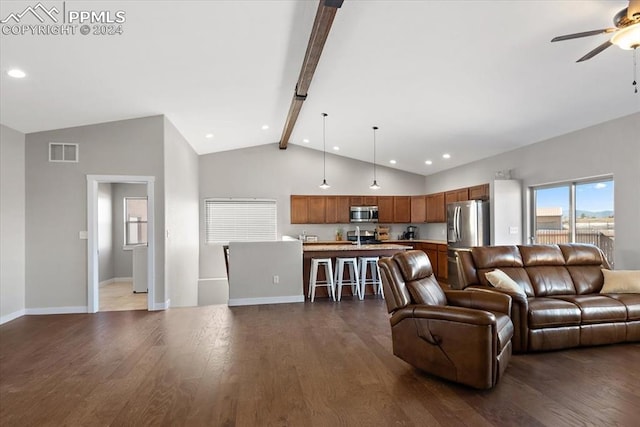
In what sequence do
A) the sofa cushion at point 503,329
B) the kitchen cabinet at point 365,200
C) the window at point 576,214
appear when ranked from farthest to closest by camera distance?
the kitchen cabinet at point 365,200, the window at point 576,214, the sofa cushion at point 503,329

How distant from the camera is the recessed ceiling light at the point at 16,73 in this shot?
360 cm

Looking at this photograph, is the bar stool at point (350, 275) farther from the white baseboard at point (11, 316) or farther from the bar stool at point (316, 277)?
the white baseboard at point (11, 316)

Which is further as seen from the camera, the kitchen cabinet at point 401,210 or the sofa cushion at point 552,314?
the kitchen cabinet at point 401,210

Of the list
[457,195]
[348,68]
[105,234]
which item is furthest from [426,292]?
[105,234]

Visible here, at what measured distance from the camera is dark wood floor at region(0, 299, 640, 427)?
236 centimetres

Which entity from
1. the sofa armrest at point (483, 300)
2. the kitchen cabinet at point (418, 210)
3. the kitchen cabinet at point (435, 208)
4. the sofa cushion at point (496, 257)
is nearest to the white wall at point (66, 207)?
the sofa armrest at point (483, 300)

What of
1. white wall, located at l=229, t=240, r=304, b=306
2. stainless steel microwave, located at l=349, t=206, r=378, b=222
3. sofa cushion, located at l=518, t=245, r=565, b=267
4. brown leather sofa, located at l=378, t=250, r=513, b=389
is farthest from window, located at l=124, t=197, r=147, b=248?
sofa cushion, located at l=518, t=245, r=565, b=267

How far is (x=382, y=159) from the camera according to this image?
8.80 m

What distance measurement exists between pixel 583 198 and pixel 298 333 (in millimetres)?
4553

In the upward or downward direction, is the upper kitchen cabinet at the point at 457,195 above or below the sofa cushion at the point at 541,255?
above

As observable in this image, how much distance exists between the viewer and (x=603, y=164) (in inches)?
186

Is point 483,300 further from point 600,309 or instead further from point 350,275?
point 350,275

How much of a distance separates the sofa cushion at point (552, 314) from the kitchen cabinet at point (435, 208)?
4.71m

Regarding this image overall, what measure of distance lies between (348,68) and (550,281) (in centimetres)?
344
